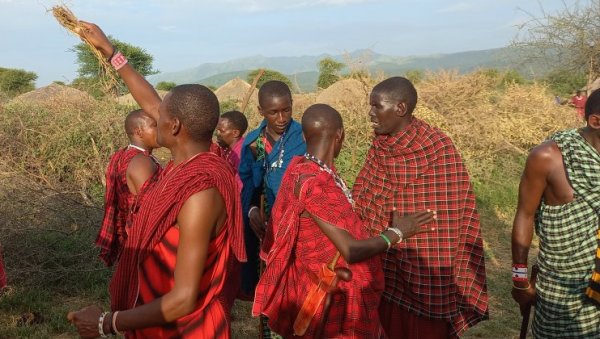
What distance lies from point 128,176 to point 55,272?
2.76m

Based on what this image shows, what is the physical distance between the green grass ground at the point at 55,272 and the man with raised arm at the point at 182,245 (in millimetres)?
2755

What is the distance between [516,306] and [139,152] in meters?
3.68

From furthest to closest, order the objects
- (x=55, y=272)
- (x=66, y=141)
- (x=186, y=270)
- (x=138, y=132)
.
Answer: (x=66, y=141)
(x=55, y=272)
(x=138, y=132)
(x=186, y=270)

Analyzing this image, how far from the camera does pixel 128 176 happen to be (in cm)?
323

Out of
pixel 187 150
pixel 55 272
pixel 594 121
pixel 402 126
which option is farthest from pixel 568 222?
pixel 55 272

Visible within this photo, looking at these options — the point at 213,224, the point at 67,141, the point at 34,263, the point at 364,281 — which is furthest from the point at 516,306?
the point at 67,141

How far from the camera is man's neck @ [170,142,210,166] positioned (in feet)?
6.26

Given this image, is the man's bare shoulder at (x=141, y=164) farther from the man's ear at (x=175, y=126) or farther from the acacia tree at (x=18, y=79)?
the acacia tree at (x=18, y=79)

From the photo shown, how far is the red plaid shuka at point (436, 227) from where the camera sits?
9.75ft

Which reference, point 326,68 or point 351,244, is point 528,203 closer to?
point 351,244

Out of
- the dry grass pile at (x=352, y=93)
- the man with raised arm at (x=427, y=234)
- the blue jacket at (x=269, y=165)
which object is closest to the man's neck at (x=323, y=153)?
the man with raised arm at (x=427, y=234)

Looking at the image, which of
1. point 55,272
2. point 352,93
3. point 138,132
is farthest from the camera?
point 352,93

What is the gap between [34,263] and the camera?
542cm

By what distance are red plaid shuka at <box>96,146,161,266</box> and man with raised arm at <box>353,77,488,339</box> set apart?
1.62m
